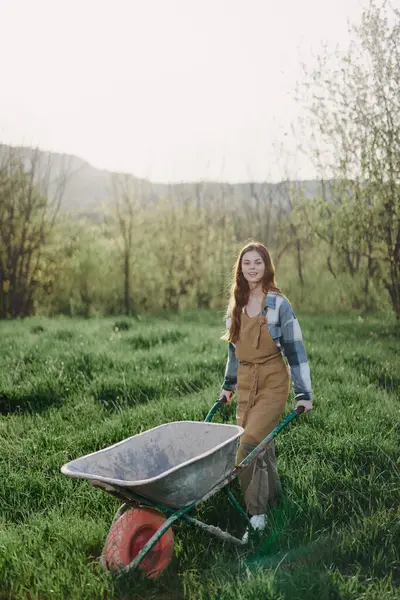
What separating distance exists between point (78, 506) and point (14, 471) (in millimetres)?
817

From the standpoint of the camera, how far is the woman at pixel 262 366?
11.9 feet

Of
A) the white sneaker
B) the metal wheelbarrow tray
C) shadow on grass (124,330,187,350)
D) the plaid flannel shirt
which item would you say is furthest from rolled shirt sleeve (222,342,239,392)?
shadow on grass (124,330,187,350)

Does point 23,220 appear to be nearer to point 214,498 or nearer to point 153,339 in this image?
point 153,339

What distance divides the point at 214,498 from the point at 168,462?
533mm

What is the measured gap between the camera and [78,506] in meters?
3.81

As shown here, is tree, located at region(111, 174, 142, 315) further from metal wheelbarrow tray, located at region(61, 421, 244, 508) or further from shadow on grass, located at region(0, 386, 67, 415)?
metal wheelbarrow tray, located at region(61, 421, 244, 508)

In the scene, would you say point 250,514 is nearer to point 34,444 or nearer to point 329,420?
point 329,420

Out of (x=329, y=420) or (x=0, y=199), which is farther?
(x=0, y=199)

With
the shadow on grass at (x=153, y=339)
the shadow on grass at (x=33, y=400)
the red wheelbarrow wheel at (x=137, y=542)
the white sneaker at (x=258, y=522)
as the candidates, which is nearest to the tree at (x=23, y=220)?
the shadow on grass at (x=153, y=339)

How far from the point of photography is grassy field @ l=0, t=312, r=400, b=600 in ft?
9.57

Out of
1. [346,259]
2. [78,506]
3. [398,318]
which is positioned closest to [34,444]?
[78,506]

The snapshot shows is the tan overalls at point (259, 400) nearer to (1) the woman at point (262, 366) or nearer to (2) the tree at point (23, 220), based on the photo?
(1) the woman at point (262, 366)

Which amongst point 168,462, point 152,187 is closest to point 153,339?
point 168,462

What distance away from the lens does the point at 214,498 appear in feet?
12.5
